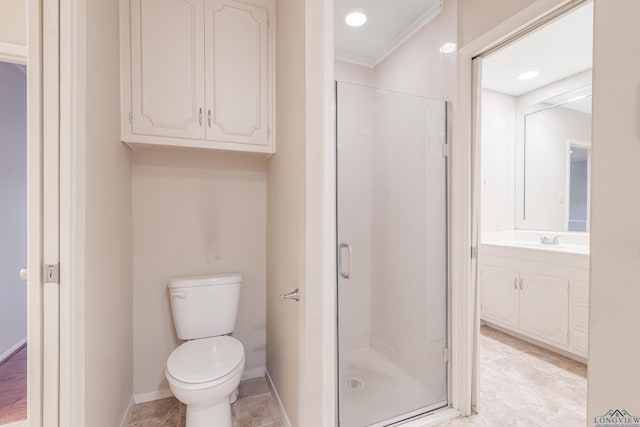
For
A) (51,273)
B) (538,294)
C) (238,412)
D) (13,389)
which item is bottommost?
(238,412)

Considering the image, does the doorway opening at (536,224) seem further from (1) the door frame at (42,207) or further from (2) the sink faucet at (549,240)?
(1) the door frame at (42,207)

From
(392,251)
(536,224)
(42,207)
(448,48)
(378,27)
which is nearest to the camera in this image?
(42,207)

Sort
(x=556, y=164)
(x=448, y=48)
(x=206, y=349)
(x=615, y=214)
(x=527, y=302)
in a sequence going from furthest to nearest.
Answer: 1. (x=556, y=164)
2. (x=527, y=302)
3. (x=448, y=48)
4. (x=206, y=349)
5. (x=615, y=214)

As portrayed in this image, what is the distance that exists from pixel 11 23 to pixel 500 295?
3952 mm

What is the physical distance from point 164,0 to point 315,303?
6.26 ft

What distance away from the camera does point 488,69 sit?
2746 millimetres

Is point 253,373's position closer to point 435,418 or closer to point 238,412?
point 238,412

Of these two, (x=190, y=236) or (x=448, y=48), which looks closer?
(x=448, y=48)

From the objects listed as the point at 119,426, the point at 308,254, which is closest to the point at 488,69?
the point at 308,254

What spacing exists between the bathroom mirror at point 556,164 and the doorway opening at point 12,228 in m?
4.23

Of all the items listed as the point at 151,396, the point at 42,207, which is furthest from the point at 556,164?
the point at 151,396

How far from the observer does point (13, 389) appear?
5.37ft

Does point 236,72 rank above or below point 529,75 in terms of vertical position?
below

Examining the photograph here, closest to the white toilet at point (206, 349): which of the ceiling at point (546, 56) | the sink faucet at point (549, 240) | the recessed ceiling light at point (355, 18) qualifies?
the recessed ceiling light at point (355, 18)
